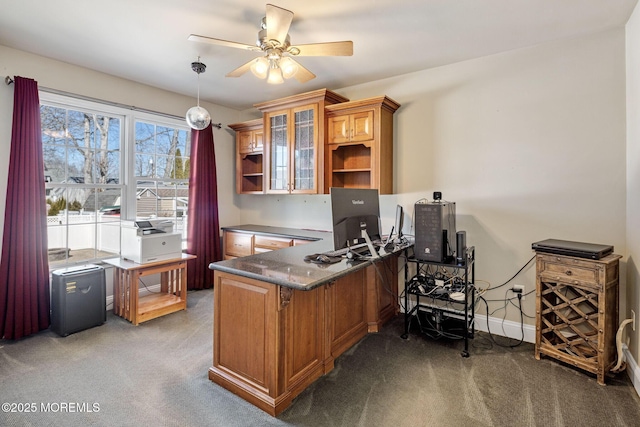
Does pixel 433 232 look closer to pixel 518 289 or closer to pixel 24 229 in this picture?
pixel 518 289

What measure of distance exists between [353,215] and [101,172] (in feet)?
9.92

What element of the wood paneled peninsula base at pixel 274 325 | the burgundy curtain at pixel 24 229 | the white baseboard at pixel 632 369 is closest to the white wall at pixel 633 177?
the white baseboard at pixel 632 369

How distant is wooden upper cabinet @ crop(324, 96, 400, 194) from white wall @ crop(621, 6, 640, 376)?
5.95 feet

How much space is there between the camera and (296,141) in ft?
12.5

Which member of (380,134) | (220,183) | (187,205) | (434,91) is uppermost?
(434,91)

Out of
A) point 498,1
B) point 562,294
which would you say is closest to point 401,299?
point 562,294

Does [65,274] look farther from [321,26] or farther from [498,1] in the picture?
[498,1]

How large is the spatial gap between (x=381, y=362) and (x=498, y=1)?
2697mm

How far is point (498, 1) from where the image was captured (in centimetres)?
211

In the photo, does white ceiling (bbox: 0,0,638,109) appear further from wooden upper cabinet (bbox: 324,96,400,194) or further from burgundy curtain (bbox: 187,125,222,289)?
burgundy curtain (bbox: 187,125,222,289)

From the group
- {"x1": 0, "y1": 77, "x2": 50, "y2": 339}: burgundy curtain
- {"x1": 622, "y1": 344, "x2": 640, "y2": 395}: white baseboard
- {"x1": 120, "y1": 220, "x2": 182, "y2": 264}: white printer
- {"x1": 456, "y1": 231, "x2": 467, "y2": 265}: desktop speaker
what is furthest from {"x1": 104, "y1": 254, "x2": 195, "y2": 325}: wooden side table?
{"x1": 622, "y1": 344, "x2": 640, "y2": 395}: white baseboard

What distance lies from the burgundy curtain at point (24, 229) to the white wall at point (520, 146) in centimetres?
347

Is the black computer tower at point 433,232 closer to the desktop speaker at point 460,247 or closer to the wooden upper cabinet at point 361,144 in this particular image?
the desktop speaker at point 460,247

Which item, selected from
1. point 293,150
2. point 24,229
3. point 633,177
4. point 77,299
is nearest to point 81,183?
point 24,229
